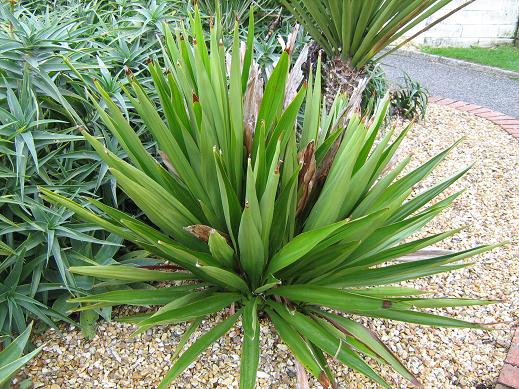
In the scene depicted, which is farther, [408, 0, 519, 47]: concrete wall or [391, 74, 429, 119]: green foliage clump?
[408, 0, 519, 47]: concrete wall

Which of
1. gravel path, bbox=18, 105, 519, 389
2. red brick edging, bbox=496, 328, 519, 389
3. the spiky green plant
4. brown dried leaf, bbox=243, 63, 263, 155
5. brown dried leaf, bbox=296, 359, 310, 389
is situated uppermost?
the spiky green plant

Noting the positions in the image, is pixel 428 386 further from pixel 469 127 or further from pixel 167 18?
pixel 469 127

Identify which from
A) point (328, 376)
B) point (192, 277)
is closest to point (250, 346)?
point (328, 376)

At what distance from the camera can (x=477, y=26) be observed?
852 cm

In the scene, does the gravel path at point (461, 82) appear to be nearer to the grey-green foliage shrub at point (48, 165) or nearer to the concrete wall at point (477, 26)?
the concrete wall at point (477, 26)

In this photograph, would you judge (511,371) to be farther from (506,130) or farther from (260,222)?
(506,130)

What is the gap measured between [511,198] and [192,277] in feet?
7.82

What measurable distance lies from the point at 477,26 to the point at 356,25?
7.00 m

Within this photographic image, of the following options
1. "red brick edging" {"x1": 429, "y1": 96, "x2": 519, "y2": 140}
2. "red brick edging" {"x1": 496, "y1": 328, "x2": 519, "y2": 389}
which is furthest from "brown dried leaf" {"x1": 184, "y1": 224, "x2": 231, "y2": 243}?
"red brick edging" {"x1": 429, "y1": 96, "x2": 519, "y2": 140}

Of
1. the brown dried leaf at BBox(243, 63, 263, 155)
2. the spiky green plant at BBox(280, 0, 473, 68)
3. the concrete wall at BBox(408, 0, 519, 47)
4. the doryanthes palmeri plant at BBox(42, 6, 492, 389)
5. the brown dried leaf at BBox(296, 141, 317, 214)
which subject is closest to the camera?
the doryanthes palmeri plant at BBox(42, 6, 492, 389)

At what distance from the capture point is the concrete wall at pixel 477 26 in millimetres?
8383

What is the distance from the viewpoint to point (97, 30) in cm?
286

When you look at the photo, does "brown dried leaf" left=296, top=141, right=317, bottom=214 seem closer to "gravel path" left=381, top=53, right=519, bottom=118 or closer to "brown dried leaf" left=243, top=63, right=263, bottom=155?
"brown dried leaf" left=243, top=63, right=263, bottom=155

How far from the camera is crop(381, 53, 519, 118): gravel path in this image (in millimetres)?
5574
